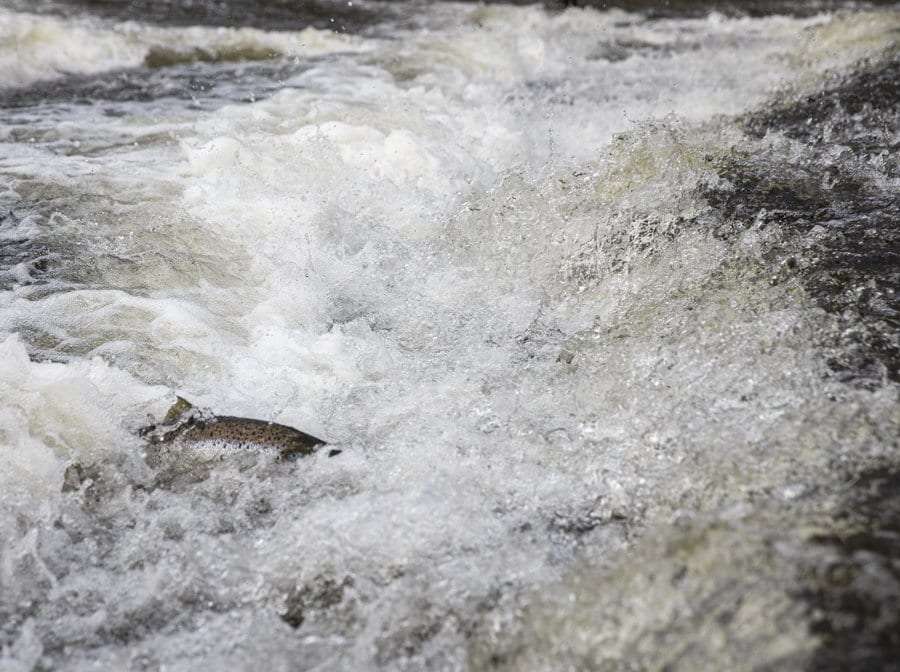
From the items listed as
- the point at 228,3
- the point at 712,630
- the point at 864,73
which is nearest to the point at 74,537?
the point at 712,630

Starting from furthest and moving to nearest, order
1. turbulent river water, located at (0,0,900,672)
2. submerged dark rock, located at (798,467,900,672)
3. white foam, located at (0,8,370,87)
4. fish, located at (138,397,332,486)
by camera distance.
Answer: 1. white foam, located at (0,8,370,87)
2. fish, located at (138,397,332,486)
3. turbulent river water, located at (0,0,900,672)
4. submerged dark rock, located at (798,467,900,672)

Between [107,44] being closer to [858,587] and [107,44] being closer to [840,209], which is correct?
[840,209]

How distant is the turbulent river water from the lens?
1868 millimetres

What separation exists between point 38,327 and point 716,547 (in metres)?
3.14

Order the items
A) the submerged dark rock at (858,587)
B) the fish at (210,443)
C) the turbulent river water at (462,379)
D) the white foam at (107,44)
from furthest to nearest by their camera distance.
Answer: the white foam at (107,44) < the fish at (210,443) < the turbulent river water at (462,379) < the submerged dark rock at (858,587)

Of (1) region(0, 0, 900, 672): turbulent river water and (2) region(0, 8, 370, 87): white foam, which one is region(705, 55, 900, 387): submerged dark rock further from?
(2) region(0, 8, 370, 87): white foam

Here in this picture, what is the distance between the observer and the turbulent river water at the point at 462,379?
1.87m

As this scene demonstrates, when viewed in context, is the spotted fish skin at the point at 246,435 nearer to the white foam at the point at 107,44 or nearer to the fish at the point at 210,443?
the fish at the point at 210,443

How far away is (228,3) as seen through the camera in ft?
29.8

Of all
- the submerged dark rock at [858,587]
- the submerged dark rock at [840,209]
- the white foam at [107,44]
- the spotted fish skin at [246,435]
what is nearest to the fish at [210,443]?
the spotted fish skin at [246,435]

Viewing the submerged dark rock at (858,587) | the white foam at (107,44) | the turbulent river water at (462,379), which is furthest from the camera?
the white foam at (107,44)

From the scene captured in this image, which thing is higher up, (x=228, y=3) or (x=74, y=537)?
(x=228, y=3)

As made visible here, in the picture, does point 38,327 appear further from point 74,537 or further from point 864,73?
point 864,73

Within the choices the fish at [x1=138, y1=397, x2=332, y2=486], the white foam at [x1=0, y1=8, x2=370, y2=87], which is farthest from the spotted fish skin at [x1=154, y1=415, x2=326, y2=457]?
the white foam at [x1=0, y1=8, x2=370, y2=87]
